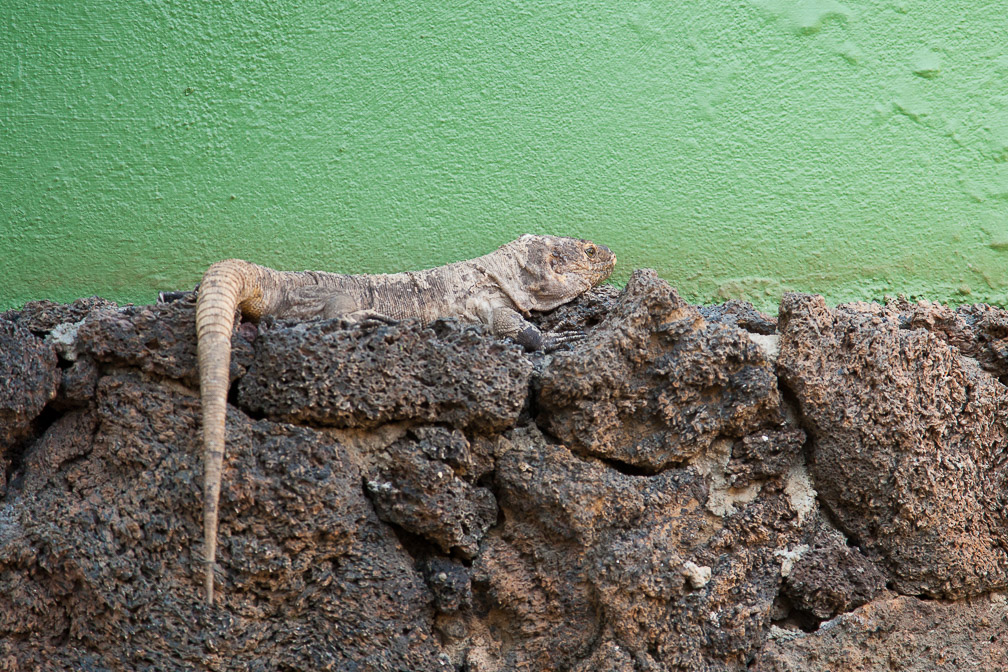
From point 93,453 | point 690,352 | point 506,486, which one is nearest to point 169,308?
point 93,453

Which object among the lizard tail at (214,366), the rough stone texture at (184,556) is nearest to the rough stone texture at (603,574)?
the rough stone texture at (184,556)

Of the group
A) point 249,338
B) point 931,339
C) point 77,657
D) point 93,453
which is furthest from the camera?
point 931,339

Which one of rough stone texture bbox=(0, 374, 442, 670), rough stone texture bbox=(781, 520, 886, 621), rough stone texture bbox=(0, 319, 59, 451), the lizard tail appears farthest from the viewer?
rough stone texture bbox=(781, 520, 886, 621)

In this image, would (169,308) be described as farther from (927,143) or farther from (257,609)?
(927,143)

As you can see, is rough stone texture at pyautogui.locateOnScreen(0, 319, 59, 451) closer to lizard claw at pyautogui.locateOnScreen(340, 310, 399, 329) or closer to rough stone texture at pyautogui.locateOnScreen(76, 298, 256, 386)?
rough stone texture at pyautogui.locateOnScreen(76, 298, 256, 386)

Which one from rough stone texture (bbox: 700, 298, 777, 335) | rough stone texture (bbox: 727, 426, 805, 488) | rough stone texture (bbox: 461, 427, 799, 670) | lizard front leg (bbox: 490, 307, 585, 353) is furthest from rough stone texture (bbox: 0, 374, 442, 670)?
rough stone texture (bbox: 700, 298, 777, 335)

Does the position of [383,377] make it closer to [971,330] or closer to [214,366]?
[214,366]

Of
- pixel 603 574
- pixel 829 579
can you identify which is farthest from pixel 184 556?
pixel 829 579
